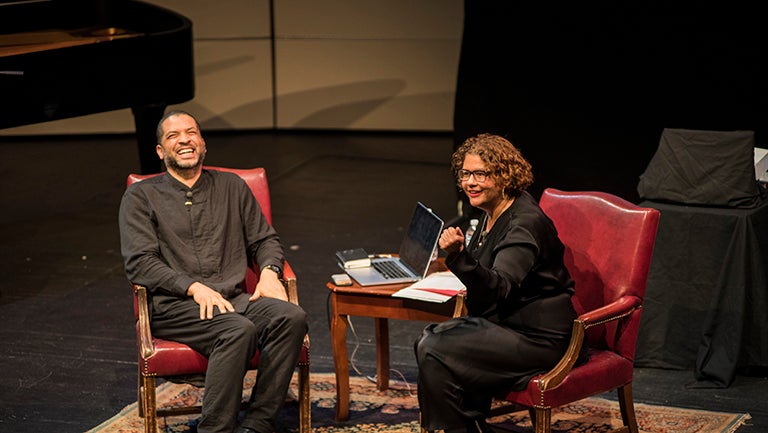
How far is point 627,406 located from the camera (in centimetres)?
398

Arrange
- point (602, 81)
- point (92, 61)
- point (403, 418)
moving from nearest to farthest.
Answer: point (403, 418) → point (92, 61) → point (602, 81)

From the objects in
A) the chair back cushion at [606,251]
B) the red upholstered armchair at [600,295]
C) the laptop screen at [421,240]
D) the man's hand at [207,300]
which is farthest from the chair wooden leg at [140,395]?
the chair back cushion at [606,251]

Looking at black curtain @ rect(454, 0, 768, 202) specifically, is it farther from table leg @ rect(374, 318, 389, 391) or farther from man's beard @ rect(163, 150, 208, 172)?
man's beard @ rect(163, 150, 208, 172)

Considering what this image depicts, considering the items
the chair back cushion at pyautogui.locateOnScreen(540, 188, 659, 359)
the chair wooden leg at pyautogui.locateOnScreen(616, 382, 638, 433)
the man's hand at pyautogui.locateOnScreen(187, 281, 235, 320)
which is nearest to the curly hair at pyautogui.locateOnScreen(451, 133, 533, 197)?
the chair back cushion at pyautogui.locateOnScreen(540, 188, 659, 359)

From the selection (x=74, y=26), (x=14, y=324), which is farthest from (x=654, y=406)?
(x=74, y=26)

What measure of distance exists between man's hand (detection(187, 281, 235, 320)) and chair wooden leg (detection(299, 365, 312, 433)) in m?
0.36

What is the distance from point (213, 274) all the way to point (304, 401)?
0.62 m

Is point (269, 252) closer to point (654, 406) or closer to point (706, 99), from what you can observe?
point (654, 406)

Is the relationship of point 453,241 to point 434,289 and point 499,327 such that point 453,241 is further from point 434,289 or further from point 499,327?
point 434,289

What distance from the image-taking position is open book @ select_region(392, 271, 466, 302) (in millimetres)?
4070

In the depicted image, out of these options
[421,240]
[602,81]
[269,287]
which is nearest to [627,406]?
[421,240]

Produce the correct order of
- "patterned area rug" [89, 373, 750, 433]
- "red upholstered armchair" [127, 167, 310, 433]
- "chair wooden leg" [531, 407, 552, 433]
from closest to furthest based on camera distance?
"chair wooden leg" [531, 407, 552, 433] → "red upholstered armchair" [127, 167, 310, 433] → "patterned area rug" [89, 373, 750, 433]

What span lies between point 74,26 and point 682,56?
397 centimetres

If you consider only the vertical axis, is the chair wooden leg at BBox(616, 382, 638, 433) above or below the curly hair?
A: below
